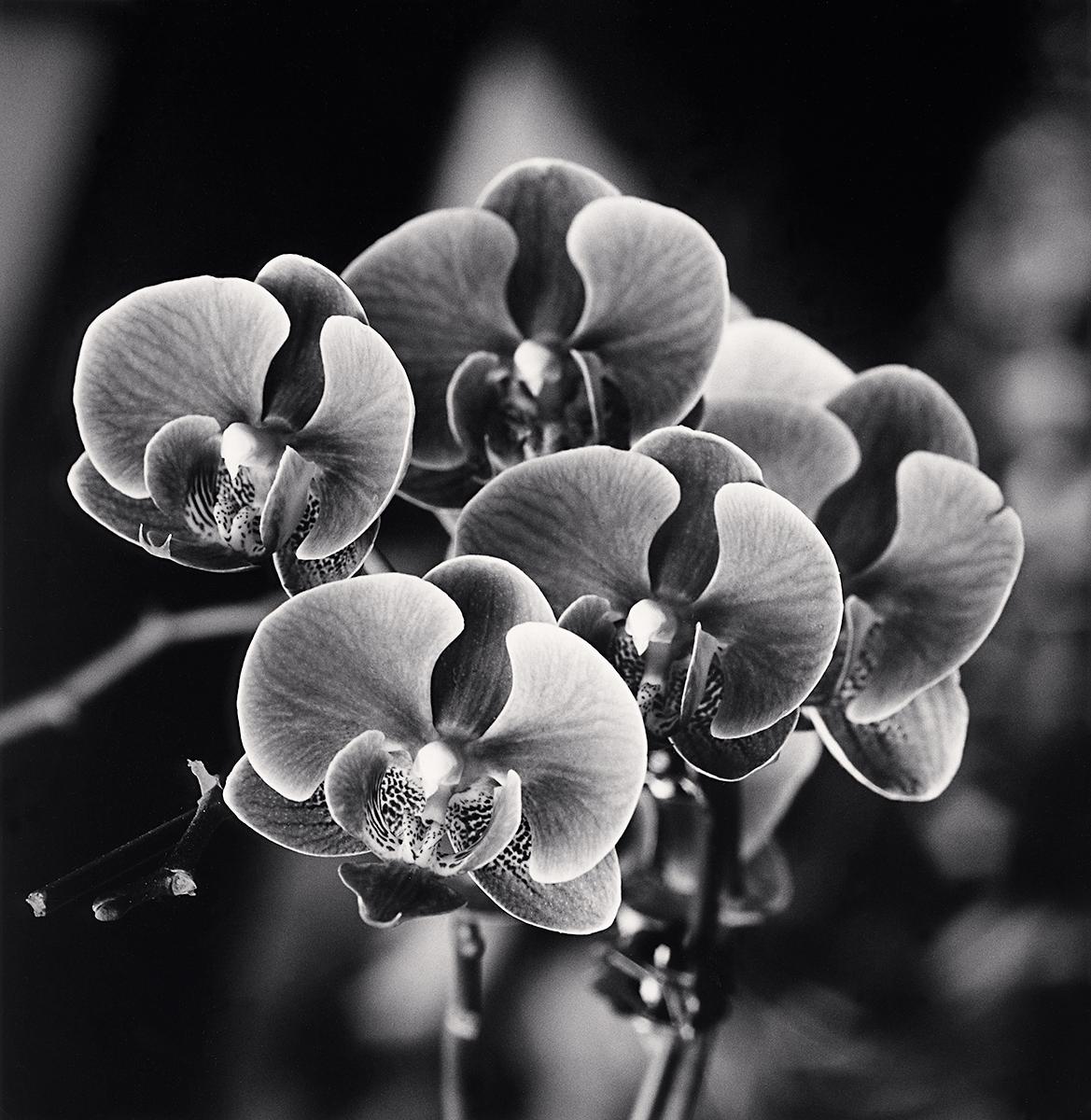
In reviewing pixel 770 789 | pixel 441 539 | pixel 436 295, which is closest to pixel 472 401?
pixel 436 295

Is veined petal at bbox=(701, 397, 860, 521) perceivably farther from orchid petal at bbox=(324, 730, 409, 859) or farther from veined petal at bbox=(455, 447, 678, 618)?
orchid petal at bbox=(324, 730, 409, 859)

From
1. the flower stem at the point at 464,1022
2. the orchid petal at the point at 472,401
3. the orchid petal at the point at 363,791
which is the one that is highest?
the orchid petal at the point at 472,401

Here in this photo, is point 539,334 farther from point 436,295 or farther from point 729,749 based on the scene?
point 729,749

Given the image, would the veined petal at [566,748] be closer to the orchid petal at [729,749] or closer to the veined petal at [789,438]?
the orchid petal at [729,749]

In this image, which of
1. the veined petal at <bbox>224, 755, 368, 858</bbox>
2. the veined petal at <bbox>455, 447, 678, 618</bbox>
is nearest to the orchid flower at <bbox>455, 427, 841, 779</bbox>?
the veined petal at <bbox>455, 447, 678, 618</bbox>

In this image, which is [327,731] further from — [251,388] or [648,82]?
[648,82]

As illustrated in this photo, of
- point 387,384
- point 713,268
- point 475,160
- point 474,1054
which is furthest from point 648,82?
point 474,1054

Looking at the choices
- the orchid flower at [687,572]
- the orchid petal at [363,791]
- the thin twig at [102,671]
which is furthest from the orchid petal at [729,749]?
the thin twig at [102,671]
